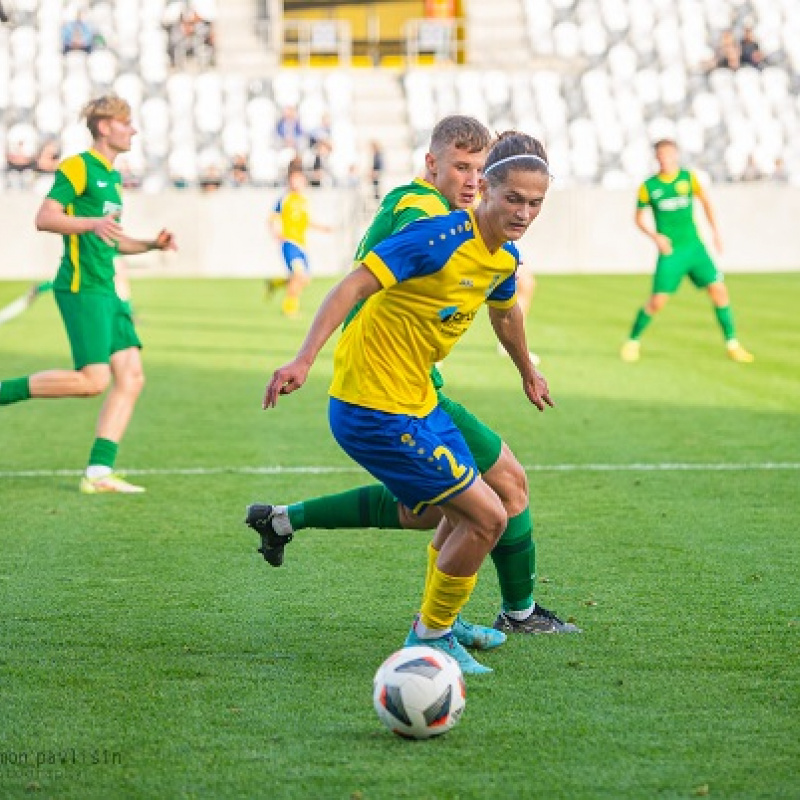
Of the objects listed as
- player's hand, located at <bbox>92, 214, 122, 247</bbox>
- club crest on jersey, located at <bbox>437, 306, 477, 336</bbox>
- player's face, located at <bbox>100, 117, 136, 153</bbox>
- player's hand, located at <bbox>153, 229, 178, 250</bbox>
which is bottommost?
player's hand, located at <bbox>153, 229, 178, 250</bbox>

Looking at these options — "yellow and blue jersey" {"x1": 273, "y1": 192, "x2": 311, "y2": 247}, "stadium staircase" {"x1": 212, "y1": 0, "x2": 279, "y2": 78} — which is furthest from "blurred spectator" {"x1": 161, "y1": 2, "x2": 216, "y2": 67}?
"yellow and blue jersey" {"x1": 273, "y1": 192, "x2": 311, "y2": 247}

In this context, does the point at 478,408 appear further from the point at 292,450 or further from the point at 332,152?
the point at 332,152

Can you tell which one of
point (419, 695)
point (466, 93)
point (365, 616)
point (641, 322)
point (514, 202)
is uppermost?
point (514, 202)

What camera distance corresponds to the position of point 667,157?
15.9 metres

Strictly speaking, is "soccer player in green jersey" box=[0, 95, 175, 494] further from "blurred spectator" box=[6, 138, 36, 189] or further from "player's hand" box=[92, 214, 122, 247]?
"blurred spectator" box=[6, 138, 36, 189]

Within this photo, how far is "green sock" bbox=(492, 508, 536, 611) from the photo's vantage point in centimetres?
598

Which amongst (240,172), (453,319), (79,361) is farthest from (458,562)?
(240,172)

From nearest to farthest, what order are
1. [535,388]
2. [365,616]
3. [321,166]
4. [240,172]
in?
[535,388] → [365,616] → [240,172] → [321,166]

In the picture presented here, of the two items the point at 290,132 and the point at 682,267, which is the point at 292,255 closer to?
the point at 682,267

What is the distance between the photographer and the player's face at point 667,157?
15938 millimetres

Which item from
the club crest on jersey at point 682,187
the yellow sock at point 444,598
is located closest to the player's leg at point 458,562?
the yellow sock at point 444,598

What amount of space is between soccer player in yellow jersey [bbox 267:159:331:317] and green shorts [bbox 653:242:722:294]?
7.24m

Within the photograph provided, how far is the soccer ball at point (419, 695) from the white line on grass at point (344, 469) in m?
5.08

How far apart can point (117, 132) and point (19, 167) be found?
24.1 m
